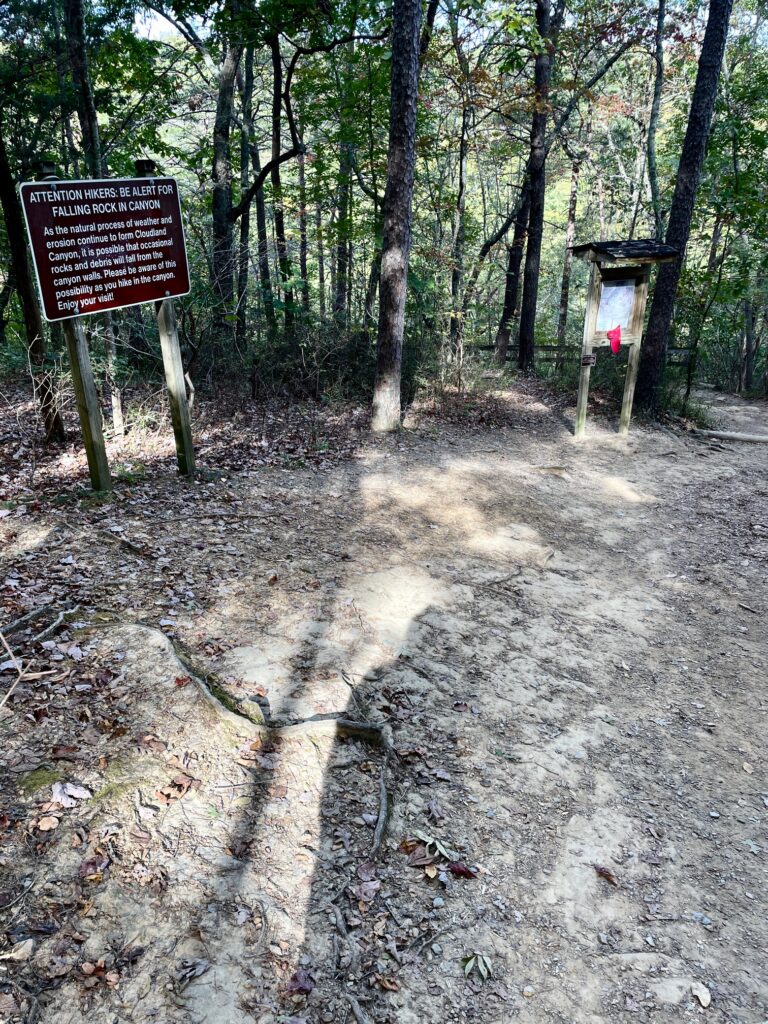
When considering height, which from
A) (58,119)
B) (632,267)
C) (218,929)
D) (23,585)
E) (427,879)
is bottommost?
(427,879)

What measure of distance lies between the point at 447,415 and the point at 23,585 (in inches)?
323

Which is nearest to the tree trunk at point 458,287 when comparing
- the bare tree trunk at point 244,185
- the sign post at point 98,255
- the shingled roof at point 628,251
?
the shingled roof at point 628,251

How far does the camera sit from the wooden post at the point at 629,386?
1092 centimetres

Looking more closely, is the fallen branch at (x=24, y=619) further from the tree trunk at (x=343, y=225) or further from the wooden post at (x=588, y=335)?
the tree trunk at (x=343, y=225)

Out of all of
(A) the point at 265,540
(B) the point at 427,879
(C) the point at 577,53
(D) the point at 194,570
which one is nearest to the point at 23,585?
(D) the point at 194,570

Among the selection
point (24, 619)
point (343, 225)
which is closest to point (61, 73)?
point (343, 225)

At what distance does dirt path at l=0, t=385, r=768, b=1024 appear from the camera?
254 centimetres

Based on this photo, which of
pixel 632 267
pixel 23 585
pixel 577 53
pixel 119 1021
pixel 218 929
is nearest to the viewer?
pixel 119 1021

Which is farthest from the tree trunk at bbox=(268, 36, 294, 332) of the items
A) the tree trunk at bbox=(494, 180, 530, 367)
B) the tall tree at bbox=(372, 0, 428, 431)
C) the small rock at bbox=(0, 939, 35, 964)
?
the small rock at bbox=(0, 939, 35, 964)

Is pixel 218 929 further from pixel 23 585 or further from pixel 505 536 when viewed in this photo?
pixel 505 536

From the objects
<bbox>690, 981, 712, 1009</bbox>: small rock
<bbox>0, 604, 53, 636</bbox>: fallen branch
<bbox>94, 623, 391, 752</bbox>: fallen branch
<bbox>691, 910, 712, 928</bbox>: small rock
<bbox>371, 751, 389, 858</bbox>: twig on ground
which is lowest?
<bbox>691, 910, 712, 928</bbox>: small rock

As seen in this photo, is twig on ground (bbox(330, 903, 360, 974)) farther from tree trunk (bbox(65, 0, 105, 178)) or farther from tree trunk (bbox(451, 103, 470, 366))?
tree trunk (bbox(451, 103, 470, 366))

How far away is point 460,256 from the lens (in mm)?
13539

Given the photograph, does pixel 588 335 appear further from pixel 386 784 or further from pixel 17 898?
pixel 17 898
